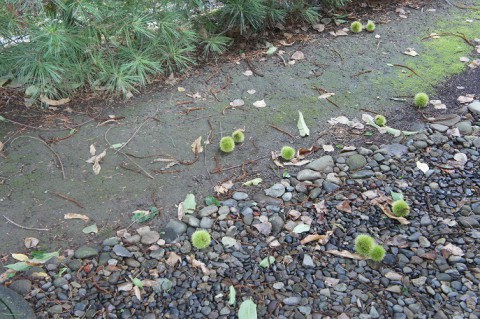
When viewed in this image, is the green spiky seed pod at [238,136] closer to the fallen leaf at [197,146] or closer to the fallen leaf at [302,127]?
the fallen leaf at [197,146]

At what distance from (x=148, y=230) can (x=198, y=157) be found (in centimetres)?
65

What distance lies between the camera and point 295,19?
15.0 ft

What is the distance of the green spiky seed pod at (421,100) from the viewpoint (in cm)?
349

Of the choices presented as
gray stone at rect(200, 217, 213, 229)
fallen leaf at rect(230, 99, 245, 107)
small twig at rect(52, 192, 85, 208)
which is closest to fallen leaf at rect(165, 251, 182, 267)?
gray stone at rect(200, 217, 213, 229)

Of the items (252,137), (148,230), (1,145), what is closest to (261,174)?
(252,137)

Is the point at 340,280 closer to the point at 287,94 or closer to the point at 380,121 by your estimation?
the point at 380,121

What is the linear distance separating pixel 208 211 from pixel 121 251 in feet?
1.66

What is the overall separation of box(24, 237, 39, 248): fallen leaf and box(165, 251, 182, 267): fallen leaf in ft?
2.24

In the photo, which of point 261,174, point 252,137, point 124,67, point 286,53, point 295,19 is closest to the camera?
point 261,174

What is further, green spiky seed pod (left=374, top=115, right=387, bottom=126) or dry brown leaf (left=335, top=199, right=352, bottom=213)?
green spiky seed pod (left=374, top=115, right=387, bottom=126)

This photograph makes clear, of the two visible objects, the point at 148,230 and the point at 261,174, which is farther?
the point at 261,174

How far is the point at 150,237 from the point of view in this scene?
2570 mm

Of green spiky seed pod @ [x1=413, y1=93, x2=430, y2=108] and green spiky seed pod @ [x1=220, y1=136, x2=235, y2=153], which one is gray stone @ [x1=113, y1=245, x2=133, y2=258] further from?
green spiky seed pod @ [x1=413, y1=93, x2=430, y2=108]

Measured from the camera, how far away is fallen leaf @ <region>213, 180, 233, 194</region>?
285cm
